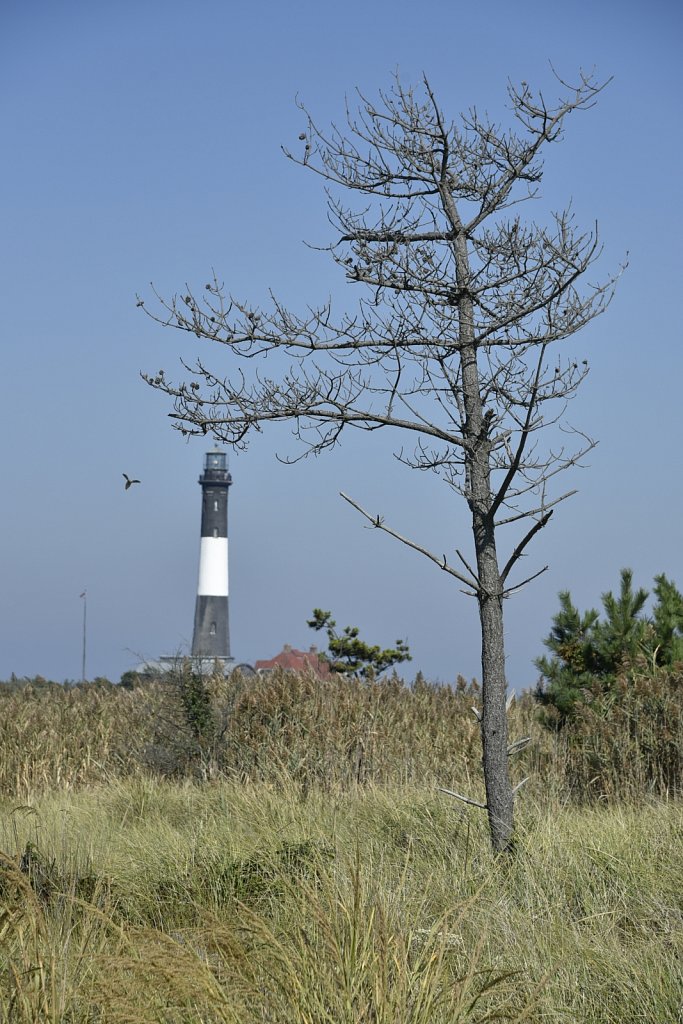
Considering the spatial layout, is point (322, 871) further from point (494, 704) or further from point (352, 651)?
point (352, 651)

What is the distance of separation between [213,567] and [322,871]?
56.2 m

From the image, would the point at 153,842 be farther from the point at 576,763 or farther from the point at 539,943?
the point at 576,763

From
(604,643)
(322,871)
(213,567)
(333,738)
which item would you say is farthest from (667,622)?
(213,567)

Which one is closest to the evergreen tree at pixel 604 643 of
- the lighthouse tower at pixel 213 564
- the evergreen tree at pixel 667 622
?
the evergreen tree at pixel 667 622

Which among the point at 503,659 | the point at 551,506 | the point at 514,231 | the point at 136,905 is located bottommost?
the point at 136,905

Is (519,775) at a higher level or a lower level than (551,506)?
lower

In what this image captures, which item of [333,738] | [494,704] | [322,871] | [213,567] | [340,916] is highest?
[213,567]

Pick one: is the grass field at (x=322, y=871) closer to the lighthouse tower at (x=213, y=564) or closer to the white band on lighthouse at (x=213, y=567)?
the lighthouse tower at (x=213, y=564)

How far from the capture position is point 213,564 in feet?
200

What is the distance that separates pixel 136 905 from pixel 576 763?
7.01 m

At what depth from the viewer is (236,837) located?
8.12 m

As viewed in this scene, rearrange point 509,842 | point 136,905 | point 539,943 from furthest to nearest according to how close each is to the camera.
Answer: point 509,842
point 136,905
point 539,943

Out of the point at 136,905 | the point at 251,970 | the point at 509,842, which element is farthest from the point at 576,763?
the point at 251,970

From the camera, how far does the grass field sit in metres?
4.36
